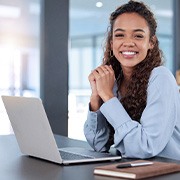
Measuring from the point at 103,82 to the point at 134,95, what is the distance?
0.41ft

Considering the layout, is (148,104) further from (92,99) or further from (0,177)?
(0,177)

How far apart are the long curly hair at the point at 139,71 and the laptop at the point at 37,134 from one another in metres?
0.27

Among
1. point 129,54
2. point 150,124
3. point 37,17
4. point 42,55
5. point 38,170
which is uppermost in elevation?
point 37,17

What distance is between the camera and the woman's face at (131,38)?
5.16 feet

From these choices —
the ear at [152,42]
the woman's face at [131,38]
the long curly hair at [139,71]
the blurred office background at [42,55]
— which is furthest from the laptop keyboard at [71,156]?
the blurred office background at [42,55]

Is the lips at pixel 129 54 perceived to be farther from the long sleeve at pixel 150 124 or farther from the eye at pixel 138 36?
the long sleeve at pixel 150 124

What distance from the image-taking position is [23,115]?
1284 mm

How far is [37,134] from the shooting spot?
1245mm

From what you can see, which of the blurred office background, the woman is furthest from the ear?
the blurred office background

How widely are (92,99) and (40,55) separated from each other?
1367 mm

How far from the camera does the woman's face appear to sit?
1.57 metres

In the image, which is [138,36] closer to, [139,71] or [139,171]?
[139,71]

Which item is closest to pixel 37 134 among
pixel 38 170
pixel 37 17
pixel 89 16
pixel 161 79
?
pixel 38 170

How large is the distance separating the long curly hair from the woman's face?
0.08 feet
